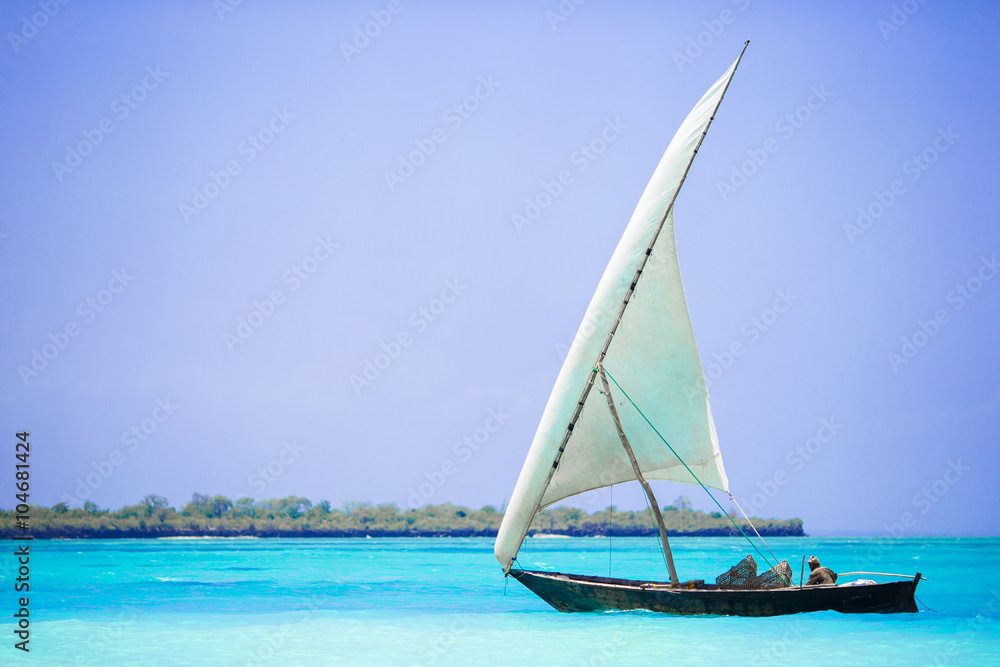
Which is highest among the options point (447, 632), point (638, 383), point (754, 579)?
point (638, 383)

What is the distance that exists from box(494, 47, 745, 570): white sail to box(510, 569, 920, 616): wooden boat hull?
2.28 m

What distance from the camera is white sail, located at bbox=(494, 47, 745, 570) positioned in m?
19.6

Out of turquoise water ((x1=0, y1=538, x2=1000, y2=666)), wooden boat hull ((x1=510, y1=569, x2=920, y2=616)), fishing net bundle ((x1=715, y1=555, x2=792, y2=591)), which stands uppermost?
fishing net bundle ((x1=715, y1=555, x2=792, y2=591))

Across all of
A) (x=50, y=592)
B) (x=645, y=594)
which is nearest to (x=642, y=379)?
(x=645, y=594)

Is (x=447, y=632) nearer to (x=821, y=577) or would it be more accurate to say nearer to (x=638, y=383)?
(x=638, y=383)

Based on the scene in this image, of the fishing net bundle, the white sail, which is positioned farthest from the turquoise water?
the white sail

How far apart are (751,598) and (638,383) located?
196 inches

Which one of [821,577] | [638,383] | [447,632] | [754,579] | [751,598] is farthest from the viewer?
[447,632]

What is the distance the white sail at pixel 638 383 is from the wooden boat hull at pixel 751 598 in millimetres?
2277

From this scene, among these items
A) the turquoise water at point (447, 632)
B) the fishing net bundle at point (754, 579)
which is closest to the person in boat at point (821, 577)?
the fishing net bundle at point (754, 579)

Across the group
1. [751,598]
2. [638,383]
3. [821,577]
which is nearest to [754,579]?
[751,598]

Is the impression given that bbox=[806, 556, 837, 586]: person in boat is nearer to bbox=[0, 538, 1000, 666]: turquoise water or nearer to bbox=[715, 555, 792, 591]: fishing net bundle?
bbox=[715, 555, 792, 591]: fishing net bundle

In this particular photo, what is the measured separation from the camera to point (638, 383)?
20047 millimetres

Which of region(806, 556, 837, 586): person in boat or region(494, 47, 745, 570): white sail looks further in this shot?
region(494, 47, 745, 570): white sail
